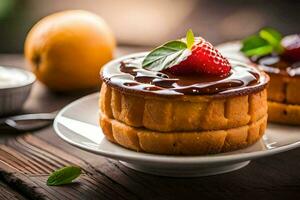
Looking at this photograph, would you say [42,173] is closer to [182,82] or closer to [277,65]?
[182,82]

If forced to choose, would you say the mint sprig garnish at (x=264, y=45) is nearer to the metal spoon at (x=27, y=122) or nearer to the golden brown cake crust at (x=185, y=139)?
the golden brown cake crust at (x=185, y=139)

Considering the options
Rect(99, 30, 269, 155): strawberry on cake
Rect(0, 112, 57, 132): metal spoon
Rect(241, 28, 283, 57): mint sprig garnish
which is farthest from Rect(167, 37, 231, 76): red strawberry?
Rect(0, 112, 57, 132): metal spoon

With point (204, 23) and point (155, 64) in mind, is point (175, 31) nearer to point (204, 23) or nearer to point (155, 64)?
point (204, 23)

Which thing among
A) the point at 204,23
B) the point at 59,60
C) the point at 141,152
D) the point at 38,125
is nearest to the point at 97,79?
the point at 59,60

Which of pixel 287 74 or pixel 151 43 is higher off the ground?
pixel 287 74

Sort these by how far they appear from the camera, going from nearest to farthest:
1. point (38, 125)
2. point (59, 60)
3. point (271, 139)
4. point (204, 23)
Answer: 1. point (271, 139)
2. point (38, 125)
3. point (59, 60)
4. point (204, 23)

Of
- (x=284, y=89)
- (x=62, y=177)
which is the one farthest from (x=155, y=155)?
(x=284, y=89)

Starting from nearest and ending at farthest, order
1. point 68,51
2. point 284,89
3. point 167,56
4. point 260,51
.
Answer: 1. point 167,56
2. point 284,89
3. point 260,51
4. point 68,51

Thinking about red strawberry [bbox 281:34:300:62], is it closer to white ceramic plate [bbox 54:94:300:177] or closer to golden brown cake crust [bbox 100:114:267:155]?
white ceramic plate [bbox 54:94:300:177]
